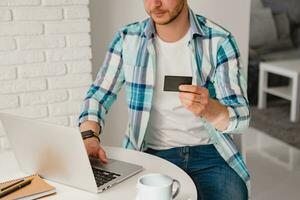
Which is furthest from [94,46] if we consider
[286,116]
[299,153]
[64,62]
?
[286,116]

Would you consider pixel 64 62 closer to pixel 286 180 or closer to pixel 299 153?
pixel 286 180

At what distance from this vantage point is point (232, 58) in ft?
4.81

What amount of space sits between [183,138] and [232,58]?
34cm

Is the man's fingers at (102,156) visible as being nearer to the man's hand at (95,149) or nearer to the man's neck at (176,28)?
the man's hand at (95,149)

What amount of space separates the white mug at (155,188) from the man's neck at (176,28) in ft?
2.35

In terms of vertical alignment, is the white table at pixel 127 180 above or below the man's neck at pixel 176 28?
below

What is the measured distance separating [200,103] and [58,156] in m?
0.40

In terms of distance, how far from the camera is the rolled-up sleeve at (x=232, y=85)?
4.21 feet

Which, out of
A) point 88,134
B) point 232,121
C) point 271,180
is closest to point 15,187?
point 88,134

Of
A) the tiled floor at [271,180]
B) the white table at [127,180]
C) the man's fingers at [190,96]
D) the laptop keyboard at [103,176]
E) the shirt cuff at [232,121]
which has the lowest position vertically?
the tiled floor at [271,180]

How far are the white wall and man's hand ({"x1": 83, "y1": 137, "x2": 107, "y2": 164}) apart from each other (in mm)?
910

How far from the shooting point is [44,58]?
6.50 feet

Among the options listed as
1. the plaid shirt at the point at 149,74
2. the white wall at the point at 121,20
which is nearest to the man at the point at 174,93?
the plaid shirt at the point at 149,74

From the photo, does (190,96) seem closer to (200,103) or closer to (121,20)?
(200,103)
